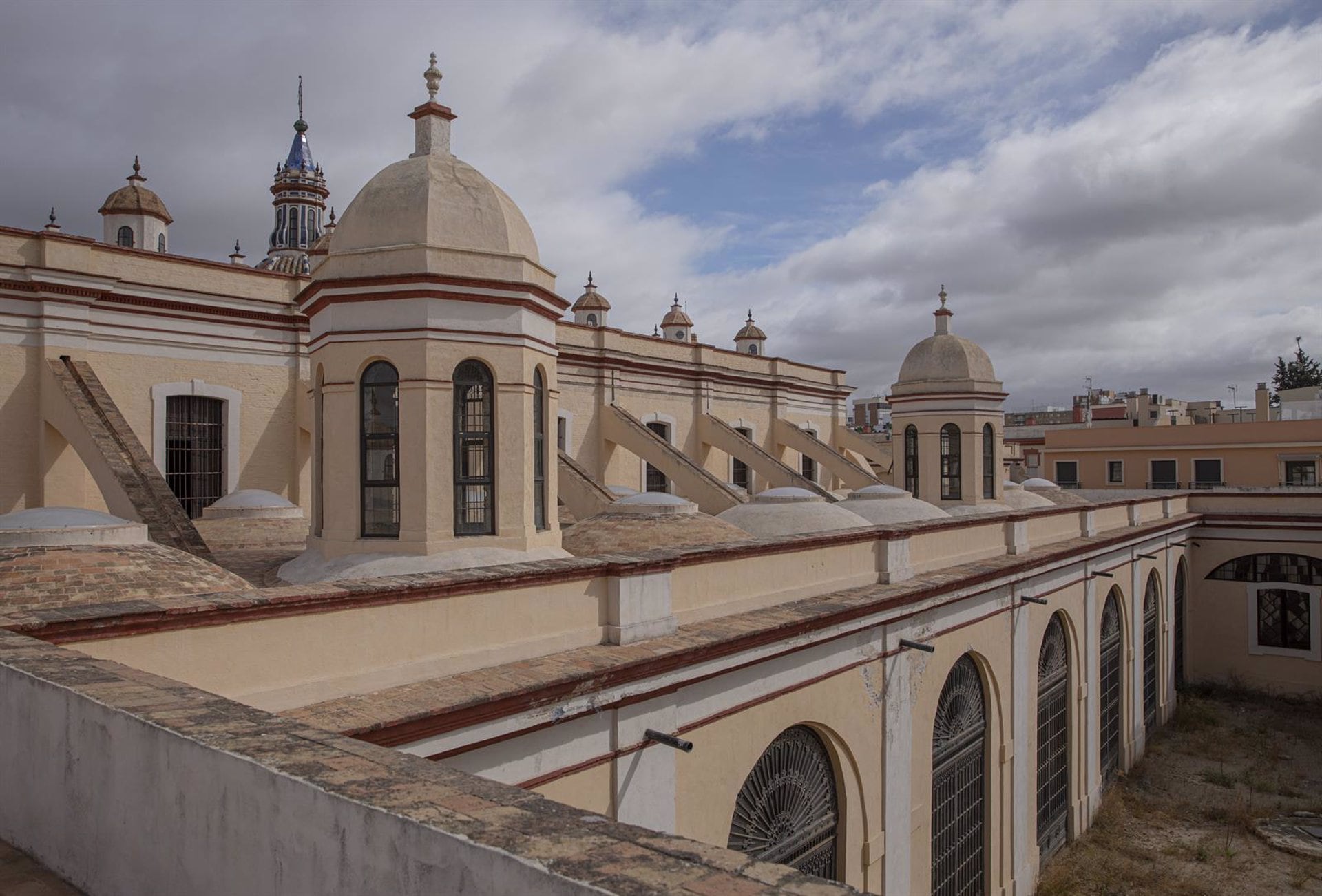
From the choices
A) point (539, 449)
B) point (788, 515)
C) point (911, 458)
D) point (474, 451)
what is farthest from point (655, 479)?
point (474, 451)

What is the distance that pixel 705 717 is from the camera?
6.96m

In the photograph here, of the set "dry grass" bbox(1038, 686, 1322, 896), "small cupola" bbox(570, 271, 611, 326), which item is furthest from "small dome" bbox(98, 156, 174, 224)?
"dry grass" bbox(1038, 686, 1322, 896)

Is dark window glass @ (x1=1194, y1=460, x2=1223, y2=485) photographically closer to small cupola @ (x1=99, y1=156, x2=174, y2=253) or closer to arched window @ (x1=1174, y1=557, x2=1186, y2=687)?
arched window @ (x1=1174, y1=557, x2=1186, y2=687)

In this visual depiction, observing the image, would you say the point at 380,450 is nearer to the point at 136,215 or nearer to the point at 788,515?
the point at 788,515

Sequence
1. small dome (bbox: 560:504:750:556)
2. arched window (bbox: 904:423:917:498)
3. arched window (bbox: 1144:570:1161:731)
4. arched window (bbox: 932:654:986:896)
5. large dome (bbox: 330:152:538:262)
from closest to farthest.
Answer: large dome (bbox: 330:152:538:262) < small dome (bbox: 560:504:750:556) < arched window (bbox: 932:654:986:896) < arched window (bbox: 1144:570:1161:731) < arched window (bbox: 904:423:917:498)

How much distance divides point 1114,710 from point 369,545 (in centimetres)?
1477

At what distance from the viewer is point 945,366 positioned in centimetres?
1977

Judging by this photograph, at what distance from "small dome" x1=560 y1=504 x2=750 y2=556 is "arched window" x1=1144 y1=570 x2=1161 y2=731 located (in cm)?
1276

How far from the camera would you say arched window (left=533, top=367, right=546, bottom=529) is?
31.0 feet

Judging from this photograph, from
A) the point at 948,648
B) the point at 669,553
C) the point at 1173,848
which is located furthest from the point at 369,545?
the point at 1173,848

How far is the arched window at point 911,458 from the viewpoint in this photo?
790 inches

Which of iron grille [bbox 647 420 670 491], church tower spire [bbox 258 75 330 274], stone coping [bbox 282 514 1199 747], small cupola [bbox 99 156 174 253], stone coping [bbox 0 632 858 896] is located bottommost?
stone coping [bbox 282 514 1199 747]

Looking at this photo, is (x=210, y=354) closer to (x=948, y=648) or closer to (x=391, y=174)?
(x=391, y=174)

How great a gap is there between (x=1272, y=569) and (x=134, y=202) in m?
29.2
